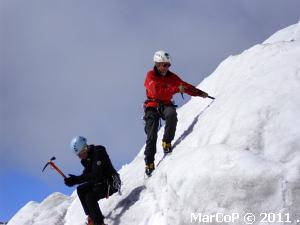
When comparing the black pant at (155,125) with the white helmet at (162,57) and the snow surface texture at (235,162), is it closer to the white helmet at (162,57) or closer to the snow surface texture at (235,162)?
the snow surface texture at (235,162)

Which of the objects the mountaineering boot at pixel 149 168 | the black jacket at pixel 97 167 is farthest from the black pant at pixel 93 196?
the mountaineering boot at pixel 149 168

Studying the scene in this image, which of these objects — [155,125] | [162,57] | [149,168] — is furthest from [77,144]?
[162,57]

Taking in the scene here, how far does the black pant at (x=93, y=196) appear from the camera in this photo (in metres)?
11.8

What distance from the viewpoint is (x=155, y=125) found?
43.3ft

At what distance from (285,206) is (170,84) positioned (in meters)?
5.51

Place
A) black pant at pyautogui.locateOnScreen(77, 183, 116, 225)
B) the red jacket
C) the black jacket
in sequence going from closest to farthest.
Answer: black pant at pyautogui.locateOnScreen(77, 183, 116, 225), the black jacket, the red jacket

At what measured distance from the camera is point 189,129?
14.2m

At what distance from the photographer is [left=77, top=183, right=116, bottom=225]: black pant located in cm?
1177

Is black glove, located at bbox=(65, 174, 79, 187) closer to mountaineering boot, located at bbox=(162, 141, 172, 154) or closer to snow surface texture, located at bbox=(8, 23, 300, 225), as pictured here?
snow surface texture, located at bbox=(8, 23, 300, 225)

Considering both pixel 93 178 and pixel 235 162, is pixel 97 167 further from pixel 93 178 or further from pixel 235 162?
pixel 235 162

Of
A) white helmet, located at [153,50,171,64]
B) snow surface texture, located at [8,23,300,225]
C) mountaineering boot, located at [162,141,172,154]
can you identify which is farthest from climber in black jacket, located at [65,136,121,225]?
white helmet, located at [153,50,171,64]

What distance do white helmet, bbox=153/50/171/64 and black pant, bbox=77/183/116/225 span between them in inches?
160

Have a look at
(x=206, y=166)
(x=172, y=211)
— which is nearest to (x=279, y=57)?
(x=206, y=166)

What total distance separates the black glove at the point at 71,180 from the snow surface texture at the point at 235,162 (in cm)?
160
